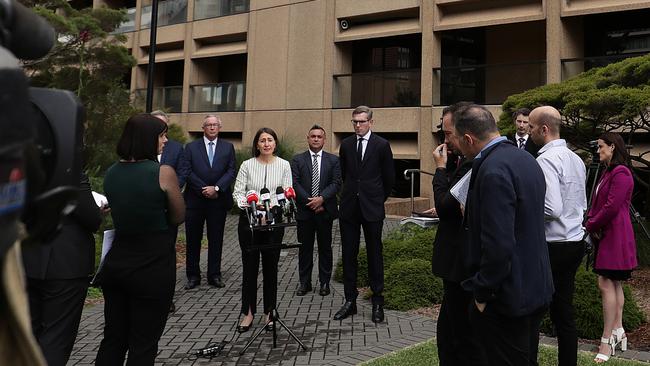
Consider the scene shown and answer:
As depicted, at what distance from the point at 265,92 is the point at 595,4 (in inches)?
463

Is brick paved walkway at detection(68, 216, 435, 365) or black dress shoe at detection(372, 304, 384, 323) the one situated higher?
black dress shoe at detection(372, 304, 384, 323)

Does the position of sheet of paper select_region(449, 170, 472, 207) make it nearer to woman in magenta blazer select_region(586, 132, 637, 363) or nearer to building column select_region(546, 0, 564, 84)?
woman in magenta blazer select_region(586, 132, 637, 363)

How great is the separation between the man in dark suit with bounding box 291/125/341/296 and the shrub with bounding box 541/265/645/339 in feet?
10.0

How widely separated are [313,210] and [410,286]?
66.1 inches

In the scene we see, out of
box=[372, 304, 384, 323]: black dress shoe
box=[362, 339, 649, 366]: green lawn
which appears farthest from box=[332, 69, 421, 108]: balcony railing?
box=[362, 339, 649, 366]: green lawn

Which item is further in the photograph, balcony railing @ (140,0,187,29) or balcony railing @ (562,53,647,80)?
balcony railing @ (140,0,187,29)

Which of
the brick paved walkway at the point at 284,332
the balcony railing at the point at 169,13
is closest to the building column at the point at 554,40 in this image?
the brick paved walkway at the point at 284,332

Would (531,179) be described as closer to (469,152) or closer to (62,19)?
(469,152)

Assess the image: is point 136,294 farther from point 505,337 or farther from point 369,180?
point 369,180

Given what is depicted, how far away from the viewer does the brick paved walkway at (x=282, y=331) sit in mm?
5297

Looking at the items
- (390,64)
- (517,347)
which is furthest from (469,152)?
(390,64)

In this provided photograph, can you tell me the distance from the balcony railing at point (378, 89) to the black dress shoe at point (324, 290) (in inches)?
447

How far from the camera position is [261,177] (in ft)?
20.0

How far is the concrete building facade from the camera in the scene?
643 inches
